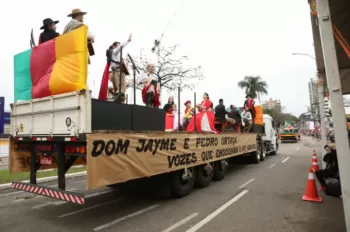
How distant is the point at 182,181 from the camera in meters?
6.43

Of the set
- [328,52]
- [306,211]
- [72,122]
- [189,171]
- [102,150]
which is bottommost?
[306,211]

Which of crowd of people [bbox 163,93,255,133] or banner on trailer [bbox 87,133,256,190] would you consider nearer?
banner on trailer [bbox 87,133,256,190]

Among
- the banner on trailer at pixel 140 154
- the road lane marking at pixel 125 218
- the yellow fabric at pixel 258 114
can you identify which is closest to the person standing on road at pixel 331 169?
the banner on trailer at pixel 140 154

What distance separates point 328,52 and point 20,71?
5.56 m

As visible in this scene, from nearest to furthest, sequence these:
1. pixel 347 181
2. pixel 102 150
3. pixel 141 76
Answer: pixel 347 181 → pixel 102 150 → pixel 141 76

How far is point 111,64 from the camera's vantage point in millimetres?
5504

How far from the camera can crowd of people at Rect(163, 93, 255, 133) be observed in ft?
28.1

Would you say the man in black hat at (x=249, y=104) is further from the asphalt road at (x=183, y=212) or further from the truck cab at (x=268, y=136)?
the asphalt road at (x=183, y=212)

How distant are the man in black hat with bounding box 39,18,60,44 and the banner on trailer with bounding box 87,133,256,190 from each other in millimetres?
2470

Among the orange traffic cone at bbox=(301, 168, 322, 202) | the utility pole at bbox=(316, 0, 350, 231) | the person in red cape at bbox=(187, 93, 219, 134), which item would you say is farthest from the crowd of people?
the utility pole at bbox=(316, 0, 350, 231)

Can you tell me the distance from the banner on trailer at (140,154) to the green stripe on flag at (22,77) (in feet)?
7.45

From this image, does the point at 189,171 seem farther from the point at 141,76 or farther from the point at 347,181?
the point at 347,181

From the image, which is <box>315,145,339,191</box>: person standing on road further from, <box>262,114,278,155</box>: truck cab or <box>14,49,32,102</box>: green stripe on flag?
<box>262,114,278,155</box>: truck cab

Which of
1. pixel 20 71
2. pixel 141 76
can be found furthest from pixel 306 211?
pixel 20 71
